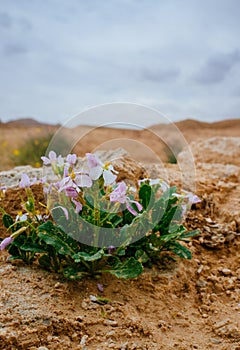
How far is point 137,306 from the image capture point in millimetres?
2605

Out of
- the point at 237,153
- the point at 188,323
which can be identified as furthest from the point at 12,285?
the point at 237,153

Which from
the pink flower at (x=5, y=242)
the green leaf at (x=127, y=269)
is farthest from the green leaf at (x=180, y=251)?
→ the pink flower at (x=5, y=242)

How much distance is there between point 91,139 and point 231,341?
35.6 feet

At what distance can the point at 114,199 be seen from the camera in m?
2.44

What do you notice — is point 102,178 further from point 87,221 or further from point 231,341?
point 231,341

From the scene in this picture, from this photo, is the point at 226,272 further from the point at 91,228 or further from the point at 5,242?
the point at 5,242

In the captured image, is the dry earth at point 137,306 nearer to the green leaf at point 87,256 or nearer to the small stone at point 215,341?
the small stone at point 215,341

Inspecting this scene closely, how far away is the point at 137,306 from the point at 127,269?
0.23m

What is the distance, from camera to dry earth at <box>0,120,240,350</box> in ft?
7.63

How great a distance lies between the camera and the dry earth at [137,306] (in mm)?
2324

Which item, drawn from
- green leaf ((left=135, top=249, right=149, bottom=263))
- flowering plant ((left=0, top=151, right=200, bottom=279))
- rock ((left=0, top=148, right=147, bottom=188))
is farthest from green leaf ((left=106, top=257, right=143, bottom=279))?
rock ((left=0, top=148, right=147, bottom=188))

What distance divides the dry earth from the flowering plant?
12 centimetres

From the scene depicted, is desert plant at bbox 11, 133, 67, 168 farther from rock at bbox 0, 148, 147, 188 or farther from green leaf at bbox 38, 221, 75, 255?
green leaf at bbox 38, 221, 75, 255

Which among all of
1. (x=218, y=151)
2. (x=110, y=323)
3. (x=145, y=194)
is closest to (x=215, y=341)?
(x=110, y=323)
